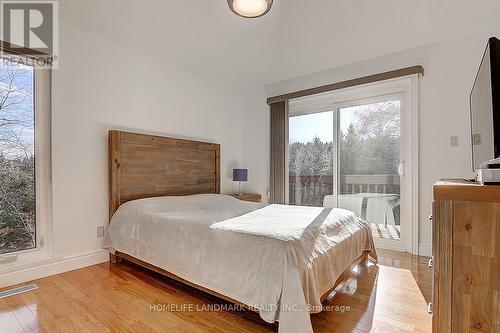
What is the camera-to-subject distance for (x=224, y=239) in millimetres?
1793

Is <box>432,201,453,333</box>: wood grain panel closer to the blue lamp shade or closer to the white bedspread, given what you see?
the white bedspread

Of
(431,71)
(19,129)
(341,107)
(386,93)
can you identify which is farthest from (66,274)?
(431,71)

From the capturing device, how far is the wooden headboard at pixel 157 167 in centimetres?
288

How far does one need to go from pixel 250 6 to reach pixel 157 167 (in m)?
2.11

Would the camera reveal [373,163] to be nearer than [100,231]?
No

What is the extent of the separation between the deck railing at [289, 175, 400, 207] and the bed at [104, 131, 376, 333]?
105 cm

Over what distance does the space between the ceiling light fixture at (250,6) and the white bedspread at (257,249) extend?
1.64 meters

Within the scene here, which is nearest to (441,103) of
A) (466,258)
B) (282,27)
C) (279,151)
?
(282,27)

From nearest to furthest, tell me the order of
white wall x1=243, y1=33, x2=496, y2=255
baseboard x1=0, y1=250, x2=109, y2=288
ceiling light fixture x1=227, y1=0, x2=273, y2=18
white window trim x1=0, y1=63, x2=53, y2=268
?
ceiling light fixture x1=227, y1=0, x2=273, y2=18, baseboard x1=0, y1=250, x2=109, y2=288, white window trim x1=0, y1=63, x2=53, y2=268, white wall x1=243, y1=33, x2=496, y2=255

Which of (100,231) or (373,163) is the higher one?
(373,163)

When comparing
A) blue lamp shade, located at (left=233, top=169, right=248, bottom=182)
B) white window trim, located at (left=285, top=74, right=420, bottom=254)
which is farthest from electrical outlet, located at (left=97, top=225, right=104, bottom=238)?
white window trim, located at (left=285, top=74, right=420, bottom=254)

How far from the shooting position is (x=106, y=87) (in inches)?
114

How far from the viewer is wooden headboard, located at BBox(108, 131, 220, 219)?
288cm

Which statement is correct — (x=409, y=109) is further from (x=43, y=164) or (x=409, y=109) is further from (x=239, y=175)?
(x=43, y=164)
